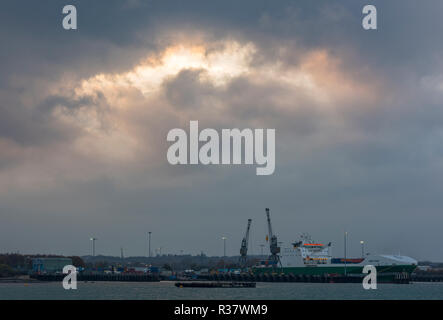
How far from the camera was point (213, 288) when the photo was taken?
161125 millimetres
